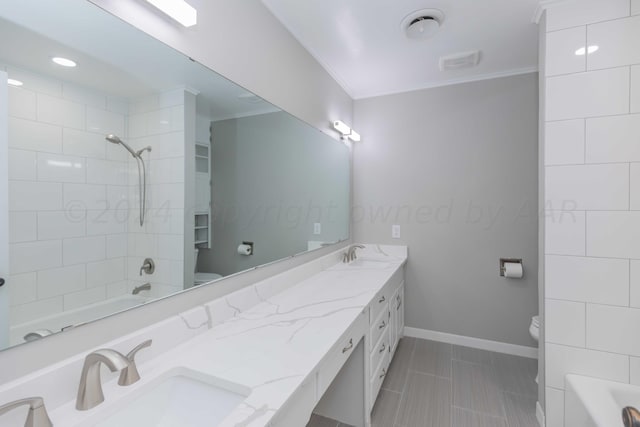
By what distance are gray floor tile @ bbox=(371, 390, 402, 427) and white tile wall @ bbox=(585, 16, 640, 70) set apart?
2270 mm

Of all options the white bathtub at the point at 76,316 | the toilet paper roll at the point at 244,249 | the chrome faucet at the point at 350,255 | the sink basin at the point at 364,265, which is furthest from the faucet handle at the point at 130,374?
the chrome faucet at the point at 350,255

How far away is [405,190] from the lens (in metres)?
2.85

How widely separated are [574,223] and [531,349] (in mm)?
1452

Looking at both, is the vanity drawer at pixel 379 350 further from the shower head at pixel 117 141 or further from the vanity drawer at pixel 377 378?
the shower head at pixel 117 141

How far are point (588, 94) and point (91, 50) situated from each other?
2229 millimetres

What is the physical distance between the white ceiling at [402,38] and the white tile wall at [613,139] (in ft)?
2.60

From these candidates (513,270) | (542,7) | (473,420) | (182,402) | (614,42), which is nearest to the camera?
(182,402)

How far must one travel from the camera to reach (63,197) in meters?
0.79

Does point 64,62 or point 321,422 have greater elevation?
point 64,62

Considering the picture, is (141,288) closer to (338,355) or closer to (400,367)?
(338,355)

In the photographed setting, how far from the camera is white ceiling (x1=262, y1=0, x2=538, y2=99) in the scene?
67.1 inches

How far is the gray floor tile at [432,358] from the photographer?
2.30 m

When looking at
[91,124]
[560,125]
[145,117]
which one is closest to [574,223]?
[560,125]

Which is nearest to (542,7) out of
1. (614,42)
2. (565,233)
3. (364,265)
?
(614,42)
